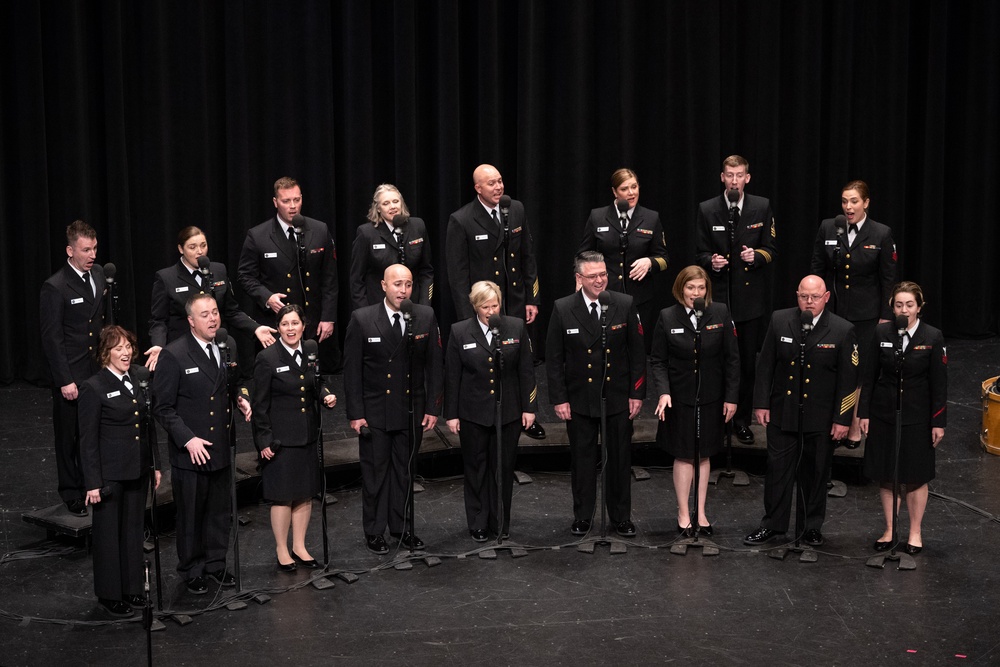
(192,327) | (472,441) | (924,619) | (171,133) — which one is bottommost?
(924,619)

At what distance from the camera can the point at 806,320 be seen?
252 inches

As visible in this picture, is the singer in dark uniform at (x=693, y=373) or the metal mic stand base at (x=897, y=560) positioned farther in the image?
the singer in dark uniform at (x=693, y=373)

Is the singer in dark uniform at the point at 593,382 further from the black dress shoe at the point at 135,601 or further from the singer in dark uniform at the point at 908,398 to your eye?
the black dress shoe at the point at 135,601

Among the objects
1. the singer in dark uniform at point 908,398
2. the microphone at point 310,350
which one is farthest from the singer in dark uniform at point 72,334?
the singer in dark uniform at point 908,398

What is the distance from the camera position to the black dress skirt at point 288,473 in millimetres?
6309

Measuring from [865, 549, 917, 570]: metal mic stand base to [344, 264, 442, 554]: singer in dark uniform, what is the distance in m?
2.30

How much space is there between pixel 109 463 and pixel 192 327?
731mm

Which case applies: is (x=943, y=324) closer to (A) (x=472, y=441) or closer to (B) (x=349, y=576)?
(A) (x=472, y=441)

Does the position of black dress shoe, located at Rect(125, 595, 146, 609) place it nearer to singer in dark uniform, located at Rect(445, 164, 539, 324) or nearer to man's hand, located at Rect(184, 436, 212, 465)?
man's hand, located at Rect(184, 436, 212, 465)

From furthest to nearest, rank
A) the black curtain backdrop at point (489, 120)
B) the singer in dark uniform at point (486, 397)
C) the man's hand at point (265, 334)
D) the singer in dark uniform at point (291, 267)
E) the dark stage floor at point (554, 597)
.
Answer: the black curtain backdrop at point (489, 120)
the singer in dark uniform at point (291, 267)
the man's hand at point (265, 334)
the singer in dark uniform at point (486, 397)
the dark stage floor at point (554, 597)

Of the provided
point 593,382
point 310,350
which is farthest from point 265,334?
point 593,382

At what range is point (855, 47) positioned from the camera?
33.7 feet

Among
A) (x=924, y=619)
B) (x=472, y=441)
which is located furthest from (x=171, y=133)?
(x=924, y=619)

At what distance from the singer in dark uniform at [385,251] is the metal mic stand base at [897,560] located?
2.78 m
